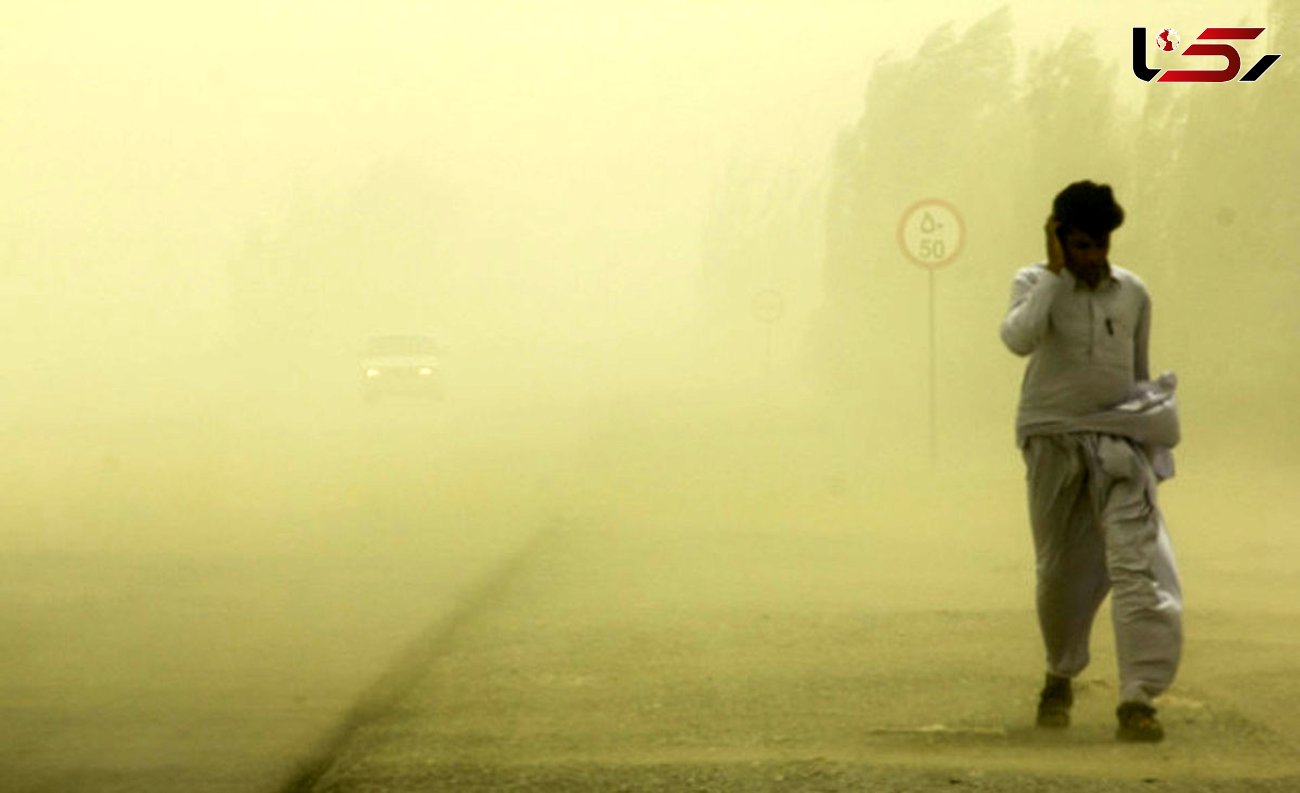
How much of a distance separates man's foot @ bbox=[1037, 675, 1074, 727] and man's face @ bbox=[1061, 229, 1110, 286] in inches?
53.8

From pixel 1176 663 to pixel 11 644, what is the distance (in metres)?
5.56

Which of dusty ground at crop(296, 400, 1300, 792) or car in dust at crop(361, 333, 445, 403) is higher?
dusty ground at crop(296, 400, 1300, 792)

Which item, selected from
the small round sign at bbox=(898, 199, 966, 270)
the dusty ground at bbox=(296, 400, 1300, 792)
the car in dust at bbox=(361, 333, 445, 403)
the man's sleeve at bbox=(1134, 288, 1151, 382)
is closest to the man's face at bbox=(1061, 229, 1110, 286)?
the man's sleeve at bbox=(1134, 288, 1151, 382)

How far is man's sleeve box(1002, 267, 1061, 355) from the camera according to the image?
7723mm

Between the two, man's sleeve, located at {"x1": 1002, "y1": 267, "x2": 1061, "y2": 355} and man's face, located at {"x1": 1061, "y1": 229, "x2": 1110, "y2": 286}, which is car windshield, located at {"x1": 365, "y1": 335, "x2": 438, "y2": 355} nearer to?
man's sleeve, located at {"x1": 1002, "y1": 267, "x2": 1061, "y2": 355}

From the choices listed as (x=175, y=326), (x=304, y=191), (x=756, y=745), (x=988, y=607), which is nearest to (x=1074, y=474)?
(x=756, y=745)

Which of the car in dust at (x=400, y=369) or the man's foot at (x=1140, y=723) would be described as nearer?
the man's foot at (x=1140, y=723)

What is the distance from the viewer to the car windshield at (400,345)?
162 feet

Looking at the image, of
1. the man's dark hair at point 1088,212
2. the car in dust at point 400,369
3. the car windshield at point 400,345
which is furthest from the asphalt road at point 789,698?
the car windshield at point 400,345

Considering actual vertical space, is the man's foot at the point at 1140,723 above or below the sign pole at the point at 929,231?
below

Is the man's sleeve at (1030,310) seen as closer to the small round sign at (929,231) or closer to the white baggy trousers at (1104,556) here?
the white baggy trousers at (1104,556)

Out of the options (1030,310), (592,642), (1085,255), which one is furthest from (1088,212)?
(592,642)

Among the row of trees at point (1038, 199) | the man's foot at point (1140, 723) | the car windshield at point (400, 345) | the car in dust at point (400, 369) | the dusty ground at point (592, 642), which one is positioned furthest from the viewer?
the car windshield at point (400, 345)

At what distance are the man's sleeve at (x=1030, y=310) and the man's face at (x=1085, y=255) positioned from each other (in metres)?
0.07
